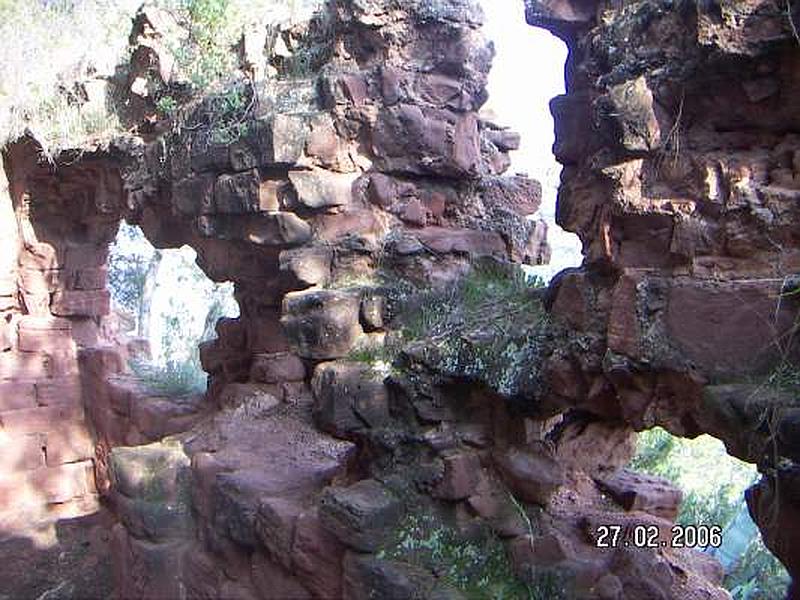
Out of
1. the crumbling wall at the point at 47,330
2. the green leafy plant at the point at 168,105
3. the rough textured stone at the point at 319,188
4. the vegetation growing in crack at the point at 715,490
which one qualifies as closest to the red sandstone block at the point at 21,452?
the crumbling wall at the point at 47,330

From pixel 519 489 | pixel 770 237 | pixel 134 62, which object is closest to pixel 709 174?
pixel 770 237

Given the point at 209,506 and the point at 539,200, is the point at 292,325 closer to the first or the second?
the point at 209,506

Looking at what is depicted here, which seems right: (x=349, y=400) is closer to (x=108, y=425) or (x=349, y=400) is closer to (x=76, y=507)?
(x=108, y=425)

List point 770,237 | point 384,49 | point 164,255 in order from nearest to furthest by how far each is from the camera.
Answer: point 770,237 < point 384,49 < point 164,255

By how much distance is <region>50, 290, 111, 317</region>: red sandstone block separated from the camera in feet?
28.1

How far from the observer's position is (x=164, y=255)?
56.4ft

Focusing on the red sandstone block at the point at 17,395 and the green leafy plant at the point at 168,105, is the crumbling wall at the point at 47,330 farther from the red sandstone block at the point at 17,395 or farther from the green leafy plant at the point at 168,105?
the green leafy plant at the point at 168,105

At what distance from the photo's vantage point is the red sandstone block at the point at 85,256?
8.55 m

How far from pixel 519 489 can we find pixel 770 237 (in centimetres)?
152

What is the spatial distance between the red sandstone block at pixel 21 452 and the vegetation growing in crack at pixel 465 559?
620 cm

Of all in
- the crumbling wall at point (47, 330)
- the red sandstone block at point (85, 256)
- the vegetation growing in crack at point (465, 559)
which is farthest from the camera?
the red sandstone block at point (85, 256)

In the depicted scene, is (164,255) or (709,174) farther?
(164,255)

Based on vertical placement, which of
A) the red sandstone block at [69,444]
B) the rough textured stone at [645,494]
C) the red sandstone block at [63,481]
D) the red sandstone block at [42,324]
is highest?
the red sandstone block at [42,324]

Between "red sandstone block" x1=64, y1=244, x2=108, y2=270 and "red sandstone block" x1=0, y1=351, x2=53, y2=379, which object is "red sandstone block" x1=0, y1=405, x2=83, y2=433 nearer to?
"red sandstone block" x1=0, y1=351, x2=53, y2=379
